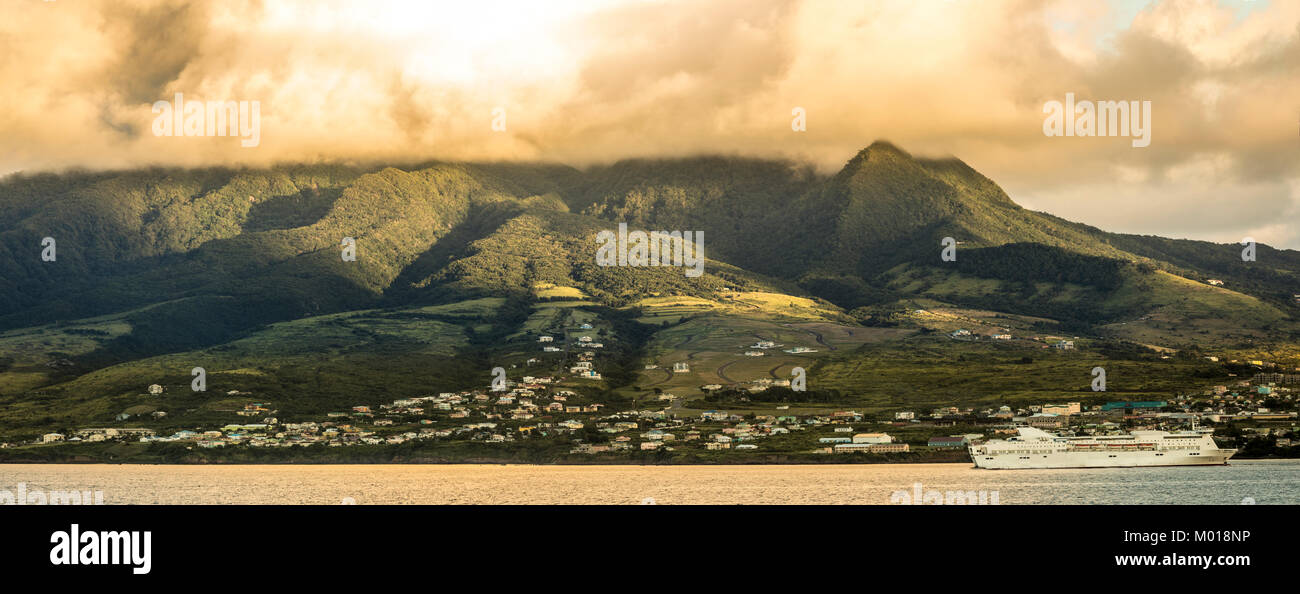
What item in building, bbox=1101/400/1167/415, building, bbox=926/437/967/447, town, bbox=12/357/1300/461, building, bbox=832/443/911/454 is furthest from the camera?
building, bbox=1101/400/1167/415

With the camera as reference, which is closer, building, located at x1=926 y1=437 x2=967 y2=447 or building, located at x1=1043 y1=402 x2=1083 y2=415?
building, located at x1=926 y1=437 x2=967 y2=447

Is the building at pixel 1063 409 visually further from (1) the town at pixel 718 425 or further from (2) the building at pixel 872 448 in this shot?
(2) the building at pixel 872 448

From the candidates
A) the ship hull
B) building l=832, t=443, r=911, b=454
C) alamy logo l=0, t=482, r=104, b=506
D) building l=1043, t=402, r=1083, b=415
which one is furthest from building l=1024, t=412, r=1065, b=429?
alamy logo l=0, t=482, r=104, b=506

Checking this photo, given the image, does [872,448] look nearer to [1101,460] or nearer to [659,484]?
Result: [1101,460]

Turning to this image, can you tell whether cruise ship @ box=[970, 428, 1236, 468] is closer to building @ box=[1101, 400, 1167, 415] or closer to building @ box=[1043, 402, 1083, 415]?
building @ box=[1043, 402, 1083, 415]

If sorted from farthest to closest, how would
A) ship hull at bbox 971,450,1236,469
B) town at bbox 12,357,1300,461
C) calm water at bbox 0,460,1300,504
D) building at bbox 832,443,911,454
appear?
town at bbox 12,357,1300,461 → building at bbox 832,443,911,454 → ship hull at bbox 971,450,1236,469 → calm water at bbox 0,460,1300,504

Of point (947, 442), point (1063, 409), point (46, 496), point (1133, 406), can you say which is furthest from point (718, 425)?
point (46, 496)
